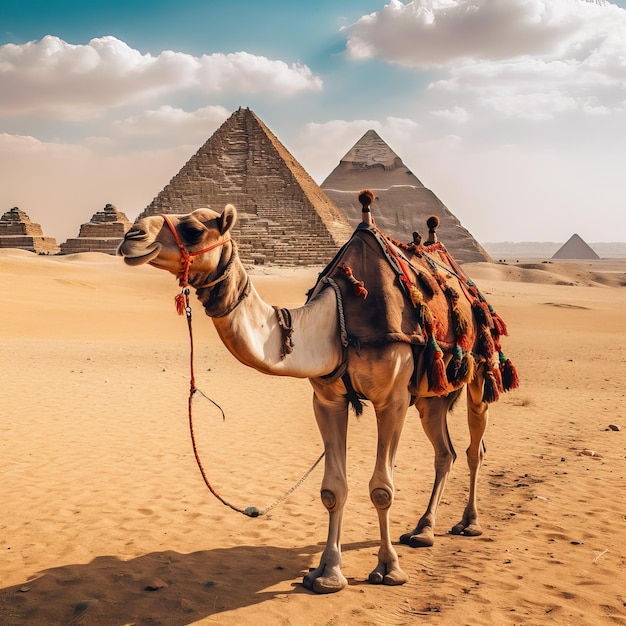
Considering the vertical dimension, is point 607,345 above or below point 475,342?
below

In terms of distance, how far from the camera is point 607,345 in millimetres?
15461

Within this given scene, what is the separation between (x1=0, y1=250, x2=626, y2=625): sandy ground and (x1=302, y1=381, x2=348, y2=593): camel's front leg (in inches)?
3.2

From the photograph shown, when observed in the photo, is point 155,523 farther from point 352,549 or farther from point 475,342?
point 475,342

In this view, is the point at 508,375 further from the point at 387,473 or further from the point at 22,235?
the point at 22,235

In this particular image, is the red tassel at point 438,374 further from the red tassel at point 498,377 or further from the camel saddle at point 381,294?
the red tassel at point 498,377

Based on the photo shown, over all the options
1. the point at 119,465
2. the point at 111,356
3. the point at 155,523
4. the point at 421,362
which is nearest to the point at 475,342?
the point at 421,362

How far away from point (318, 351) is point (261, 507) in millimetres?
1947

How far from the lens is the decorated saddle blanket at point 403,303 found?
3.35 metres

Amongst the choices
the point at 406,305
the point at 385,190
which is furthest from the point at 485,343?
the point at 385,190

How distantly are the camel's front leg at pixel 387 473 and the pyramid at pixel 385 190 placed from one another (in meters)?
124

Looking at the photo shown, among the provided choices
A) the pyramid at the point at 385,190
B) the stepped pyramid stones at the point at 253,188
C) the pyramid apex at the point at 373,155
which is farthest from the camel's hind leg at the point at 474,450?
the pyramid apex at the point at 373,155

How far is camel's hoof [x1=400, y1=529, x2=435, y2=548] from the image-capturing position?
4059 mm

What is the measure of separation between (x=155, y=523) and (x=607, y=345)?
1340 cm

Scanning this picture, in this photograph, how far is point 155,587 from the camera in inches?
132
